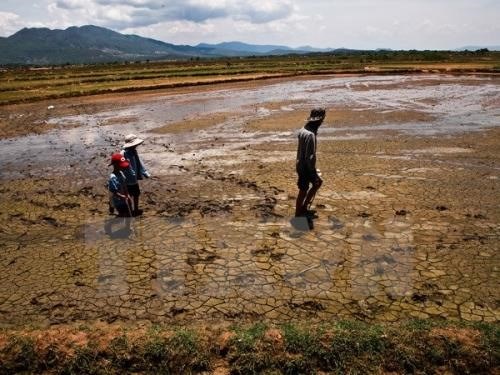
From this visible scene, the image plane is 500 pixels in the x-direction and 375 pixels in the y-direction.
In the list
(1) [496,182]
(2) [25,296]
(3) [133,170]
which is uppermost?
(3) [133,170]

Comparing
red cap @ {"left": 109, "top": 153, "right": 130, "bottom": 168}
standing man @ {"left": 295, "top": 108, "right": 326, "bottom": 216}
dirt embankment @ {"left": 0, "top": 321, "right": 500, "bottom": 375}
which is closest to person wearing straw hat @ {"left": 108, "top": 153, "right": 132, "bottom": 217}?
red cap @ {"left": 109, "top": 153, "right": 130, "bottom": 168}

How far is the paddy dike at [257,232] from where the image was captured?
562 centimetres

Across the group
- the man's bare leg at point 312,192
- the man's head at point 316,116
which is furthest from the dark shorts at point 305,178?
the man's head at point 316,116

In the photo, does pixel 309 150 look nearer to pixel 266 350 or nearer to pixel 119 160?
pixel 119 160

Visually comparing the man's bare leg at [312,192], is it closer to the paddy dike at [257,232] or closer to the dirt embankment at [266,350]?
the paddy dike at [257,232]

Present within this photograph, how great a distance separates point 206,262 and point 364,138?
10.9 metres

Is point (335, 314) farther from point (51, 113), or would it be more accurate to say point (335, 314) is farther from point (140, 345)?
point (51, 113)

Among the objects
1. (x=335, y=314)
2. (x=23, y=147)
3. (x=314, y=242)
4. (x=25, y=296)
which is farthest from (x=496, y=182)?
(x=23, y=147)

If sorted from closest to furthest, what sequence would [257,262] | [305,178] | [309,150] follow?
[257,262] → [309,150] → [305,178]

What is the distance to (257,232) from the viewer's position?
305 inches

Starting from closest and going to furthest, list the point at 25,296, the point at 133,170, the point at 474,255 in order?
the point at 25,296
the point at 474,255
the point at 133,170

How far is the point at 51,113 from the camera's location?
87.4 feet

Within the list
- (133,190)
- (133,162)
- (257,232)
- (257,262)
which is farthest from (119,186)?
(257,262)

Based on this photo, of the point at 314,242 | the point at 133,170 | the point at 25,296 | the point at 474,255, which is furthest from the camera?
the point at 133,170
